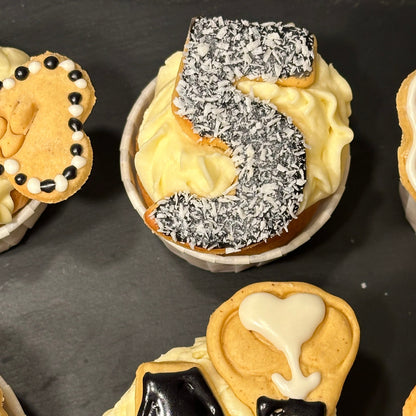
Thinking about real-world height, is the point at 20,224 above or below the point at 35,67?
below

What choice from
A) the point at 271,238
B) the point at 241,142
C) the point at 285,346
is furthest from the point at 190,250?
the point at 285,346

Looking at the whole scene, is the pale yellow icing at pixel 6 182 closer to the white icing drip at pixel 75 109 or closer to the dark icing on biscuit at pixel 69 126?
the dark icing on biscuit at pixel 69 126

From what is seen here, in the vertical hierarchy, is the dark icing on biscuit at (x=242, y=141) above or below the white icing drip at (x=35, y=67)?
below

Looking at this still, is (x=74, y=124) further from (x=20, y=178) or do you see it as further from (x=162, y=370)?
(x=162, y=370)

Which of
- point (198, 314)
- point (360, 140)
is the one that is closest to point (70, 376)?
point (198, 314)

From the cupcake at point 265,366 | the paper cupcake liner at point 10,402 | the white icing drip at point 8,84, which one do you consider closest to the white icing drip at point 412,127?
the cupcake at point 265,366

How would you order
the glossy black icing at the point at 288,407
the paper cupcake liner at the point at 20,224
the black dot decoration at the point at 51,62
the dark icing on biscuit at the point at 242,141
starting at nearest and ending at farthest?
the glossy black icing at the point at 288,407 < the dark icing on biscuit at the point at 242,141 < the black dot decoration at the point at 51,62 < the paper cupcake liner at the point at 20,224
